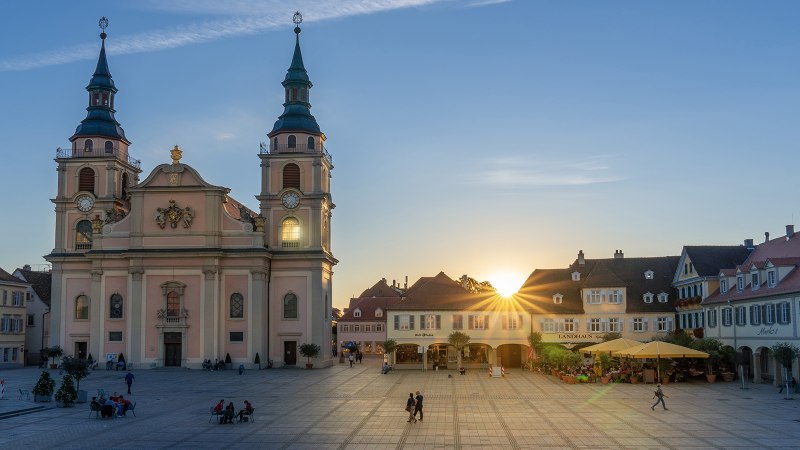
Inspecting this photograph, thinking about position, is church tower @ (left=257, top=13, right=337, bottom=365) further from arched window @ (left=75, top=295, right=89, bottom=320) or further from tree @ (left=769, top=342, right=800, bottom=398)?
tree @ (left=769, top=342, right=800, bottom=398)

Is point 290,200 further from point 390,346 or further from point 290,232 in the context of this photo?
point 390,346

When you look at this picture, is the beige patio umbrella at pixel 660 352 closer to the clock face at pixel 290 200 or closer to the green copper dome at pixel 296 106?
the clock face at pixel 290 200

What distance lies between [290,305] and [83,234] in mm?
20368

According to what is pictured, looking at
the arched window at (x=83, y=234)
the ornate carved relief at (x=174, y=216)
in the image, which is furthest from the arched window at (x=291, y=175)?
the arched window at (x=83, y=234)

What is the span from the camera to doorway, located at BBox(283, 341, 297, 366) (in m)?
73.9

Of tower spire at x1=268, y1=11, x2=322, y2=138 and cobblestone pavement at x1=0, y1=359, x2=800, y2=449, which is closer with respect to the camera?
cobblestone pavement at x1=0, y1=359, x2=800, y2=449

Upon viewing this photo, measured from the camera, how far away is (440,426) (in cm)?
3331

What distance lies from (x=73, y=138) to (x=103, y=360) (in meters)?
21.3

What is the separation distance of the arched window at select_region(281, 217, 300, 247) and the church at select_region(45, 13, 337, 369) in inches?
3.5

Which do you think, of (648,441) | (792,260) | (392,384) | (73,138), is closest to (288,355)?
(392,384)

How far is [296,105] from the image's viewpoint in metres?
78.1

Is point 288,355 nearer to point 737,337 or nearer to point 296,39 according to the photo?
point 296,39

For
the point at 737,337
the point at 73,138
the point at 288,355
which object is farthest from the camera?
the point at 73,138

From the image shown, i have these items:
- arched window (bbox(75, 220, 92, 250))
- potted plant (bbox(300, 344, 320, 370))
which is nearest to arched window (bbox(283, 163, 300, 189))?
potted plant (bbox(300, 344, 320, 370))
